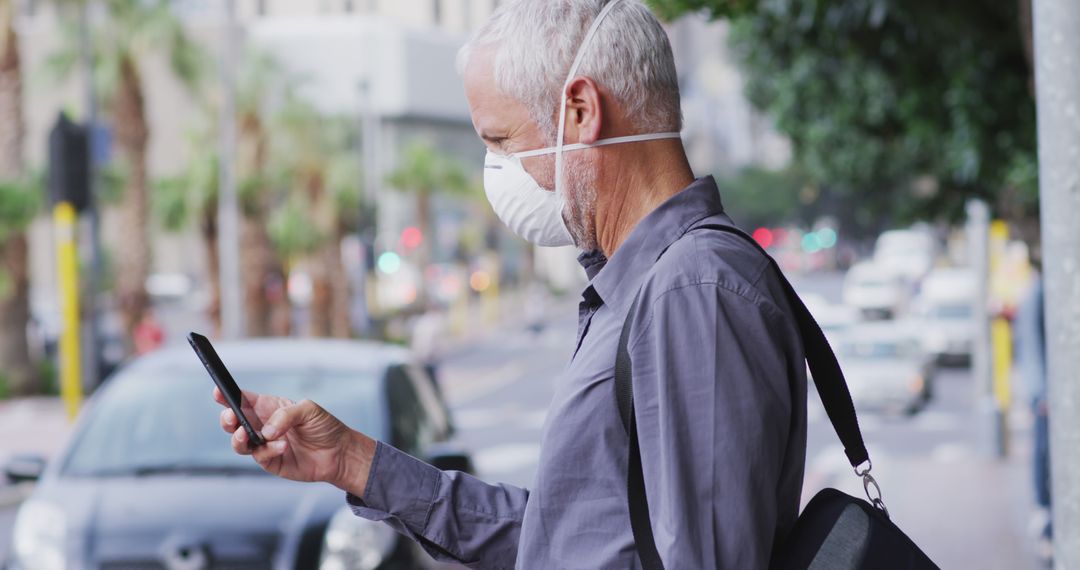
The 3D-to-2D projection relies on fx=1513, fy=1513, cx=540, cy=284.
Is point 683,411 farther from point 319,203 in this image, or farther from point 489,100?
point 319,203

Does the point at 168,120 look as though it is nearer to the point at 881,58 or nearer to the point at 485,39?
the point at 881,58

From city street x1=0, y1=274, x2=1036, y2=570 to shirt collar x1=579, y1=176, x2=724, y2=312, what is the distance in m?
6.50

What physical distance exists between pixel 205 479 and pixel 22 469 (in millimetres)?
753

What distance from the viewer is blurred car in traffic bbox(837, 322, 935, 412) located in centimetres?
2597

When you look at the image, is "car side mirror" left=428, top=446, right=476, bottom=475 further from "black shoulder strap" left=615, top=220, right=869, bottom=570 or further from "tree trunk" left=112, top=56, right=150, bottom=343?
"tree trunk" left=112, top=56, right=150, bottom=343

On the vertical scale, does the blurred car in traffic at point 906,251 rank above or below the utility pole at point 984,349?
below

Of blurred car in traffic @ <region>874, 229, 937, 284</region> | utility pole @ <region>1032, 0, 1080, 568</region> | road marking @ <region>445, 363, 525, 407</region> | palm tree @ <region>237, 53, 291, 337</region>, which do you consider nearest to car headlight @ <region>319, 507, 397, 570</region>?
utility pole @ <region>1032, 0, 1080, 568</region>

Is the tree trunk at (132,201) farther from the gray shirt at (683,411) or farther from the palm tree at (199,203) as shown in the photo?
the gray shirt at (683,411)

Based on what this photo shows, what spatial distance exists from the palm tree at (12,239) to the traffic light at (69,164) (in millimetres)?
13410

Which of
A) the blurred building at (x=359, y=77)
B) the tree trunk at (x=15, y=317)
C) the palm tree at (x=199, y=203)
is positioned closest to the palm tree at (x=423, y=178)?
the blurred building at (x=359, y=77)

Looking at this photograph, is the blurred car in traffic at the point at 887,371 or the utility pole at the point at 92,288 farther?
the blurred car in traffic at the point at 887,371

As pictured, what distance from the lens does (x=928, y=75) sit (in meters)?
10.4

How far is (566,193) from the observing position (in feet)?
6.47

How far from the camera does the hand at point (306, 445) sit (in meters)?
2.10
